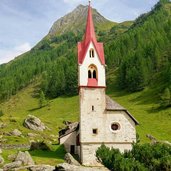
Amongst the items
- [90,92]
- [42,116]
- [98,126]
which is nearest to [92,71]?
[90,92]

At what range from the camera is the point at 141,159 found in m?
45.1

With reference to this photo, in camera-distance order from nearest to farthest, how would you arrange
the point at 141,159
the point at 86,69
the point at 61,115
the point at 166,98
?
the point at 141,159 < the point at 86,69 < the point at 166,98 < the point at 61,115

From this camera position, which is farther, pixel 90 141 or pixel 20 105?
pixel 20 105

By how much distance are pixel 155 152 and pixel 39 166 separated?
1538cm

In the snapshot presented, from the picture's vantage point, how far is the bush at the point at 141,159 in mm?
41125

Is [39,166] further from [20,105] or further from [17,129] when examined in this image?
[20,105]

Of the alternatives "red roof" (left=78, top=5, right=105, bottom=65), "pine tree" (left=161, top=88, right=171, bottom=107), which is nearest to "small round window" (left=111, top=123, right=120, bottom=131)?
"red roof" (left=78, top=5, right=105, bottom=65)

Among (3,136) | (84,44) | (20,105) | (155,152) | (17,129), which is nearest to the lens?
(155,152)

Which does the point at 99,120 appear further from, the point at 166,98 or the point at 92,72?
the point at 166,98

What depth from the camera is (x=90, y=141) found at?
5966 centimetres

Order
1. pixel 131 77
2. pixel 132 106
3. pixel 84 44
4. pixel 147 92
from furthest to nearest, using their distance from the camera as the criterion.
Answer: pixel 131 77 → pixel 147 92 → pixel 132 106 → pixel 84 44

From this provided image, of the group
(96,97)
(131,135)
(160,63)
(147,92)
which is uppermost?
(160,63)

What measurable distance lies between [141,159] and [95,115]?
17185mm

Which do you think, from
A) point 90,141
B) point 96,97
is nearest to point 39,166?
point 90,141
